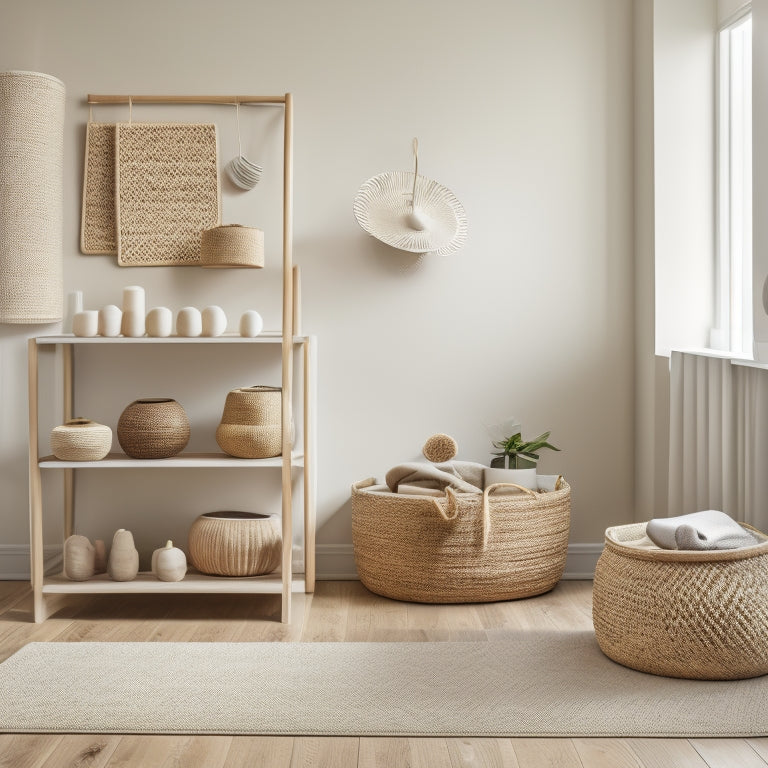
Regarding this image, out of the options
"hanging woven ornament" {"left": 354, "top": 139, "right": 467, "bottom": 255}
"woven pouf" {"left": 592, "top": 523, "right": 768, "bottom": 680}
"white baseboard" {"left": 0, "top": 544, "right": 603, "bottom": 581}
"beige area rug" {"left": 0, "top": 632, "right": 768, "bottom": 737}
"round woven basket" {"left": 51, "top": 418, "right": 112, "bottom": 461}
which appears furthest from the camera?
"white baseboard" {"left": 0, "top": 544, "right": 603, "bottom": 581}

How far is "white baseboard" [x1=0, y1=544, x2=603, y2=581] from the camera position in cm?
304

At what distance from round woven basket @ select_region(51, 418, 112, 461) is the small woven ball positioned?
3.26 feet

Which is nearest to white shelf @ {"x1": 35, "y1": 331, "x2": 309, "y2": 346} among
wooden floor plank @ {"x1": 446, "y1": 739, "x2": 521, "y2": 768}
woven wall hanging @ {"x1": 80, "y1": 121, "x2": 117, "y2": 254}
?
woven wall hanging @ {"x1": 80, "y1": 121, "x2": 117, "y2": 254}

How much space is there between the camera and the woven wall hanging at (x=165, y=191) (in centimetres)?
295

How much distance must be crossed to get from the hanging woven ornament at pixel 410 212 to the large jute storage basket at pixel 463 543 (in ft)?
2.71

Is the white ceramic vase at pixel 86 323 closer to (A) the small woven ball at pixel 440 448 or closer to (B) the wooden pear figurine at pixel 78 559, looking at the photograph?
(B) the wooden pear figurine at pixel 78 559

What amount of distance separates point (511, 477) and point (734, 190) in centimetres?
118

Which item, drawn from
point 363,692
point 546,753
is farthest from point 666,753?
point 363,692

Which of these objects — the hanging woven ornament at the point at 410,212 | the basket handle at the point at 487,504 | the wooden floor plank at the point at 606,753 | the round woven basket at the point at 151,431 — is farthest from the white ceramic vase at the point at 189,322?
the wooden floor plank at the point at 606,753

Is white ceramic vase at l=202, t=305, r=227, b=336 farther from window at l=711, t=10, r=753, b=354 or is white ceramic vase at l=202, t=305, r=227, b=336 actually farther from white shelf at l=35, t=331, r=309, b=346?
window at l=711, t=10, r=753, b=354

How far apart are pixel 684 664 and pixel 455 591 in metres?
0.86

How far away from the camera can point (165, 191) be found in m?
2.96

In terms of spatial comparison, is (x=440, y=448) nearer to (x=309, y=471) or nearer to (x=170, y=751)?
(x=309, y=471)

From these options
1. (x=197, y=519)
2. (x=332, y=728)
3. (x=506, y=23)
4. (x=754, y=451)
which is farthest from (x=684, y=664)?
(x=506, y=23)
